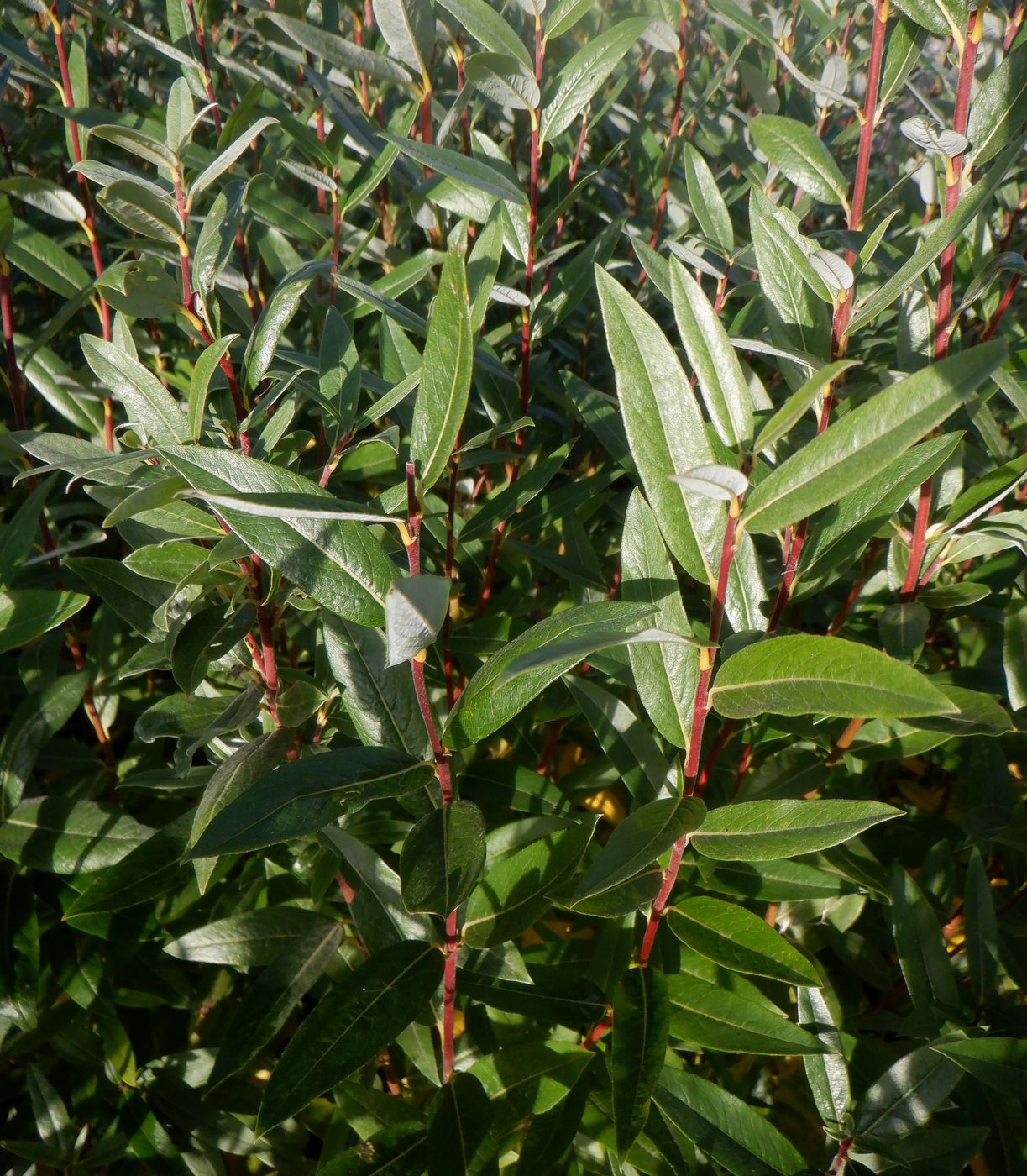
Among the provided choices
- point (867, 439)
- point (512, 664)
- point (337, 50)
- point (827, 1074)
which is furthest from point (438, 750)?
point (337, 50)

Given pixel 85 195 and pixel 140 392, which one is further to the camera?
pixel 85 195

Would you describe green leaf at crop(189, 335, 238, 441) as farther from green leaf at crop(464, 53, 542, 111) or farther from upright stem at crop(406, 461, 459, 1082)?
green leaf at crop(464, 53, 542, 111)

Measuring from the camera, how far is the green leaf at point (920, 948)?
102 centimetres

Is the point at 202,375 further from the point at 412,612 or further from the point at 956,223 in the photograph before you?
the point at 956,223

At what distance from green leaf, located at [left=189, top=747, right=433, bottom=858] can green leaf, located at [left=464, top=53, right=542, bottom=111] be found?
800 mm

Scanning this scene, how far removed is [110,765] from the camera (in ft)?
4.65

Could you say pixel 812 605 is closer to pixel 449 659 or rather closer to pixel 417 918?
pixel 449 659

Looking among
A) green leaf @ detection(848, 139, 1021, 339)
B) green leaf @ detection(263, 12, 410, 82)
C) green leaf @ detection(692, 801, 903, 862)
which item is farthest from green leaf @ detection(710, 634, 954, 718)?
green leaf @ detection(263, 12, 410, 82)

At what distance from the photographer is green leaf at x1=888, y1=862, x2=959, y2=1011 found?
1021 mm

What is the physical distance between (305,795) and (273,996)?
1.36 feet

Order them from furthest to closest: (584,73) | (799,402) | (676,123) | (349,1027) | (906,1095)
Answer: (676,123), (584,73), (906,1095), (349,1027), (799,402)

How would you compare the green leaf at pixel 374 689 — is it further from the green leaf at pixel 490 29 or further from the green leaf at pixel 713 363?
the green leaf at pixel 490 29

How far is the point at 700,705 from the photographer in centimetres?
77

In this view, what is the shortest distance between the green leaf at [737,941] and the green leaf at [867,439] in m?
0.38
